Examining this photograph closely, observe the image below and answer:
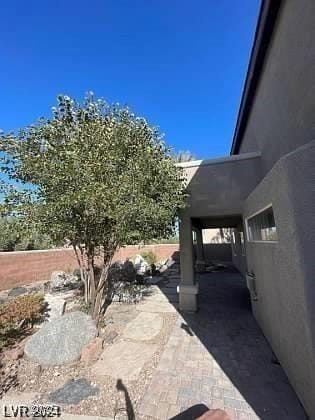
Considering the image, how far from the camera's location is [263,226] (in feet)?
17.8

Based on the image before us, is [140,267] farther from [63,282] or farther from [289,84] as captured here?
[289,84]

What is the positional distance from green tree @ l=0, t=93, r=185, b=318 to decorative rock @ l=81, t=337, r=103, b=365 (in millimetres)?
1730

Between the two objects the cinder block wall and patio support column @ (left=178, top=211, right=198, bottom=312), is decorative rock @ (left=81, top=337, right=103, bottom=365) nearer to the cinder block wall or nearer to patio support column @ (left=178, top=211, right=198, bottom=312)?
patio support column @ (left=178, top=211, right=198, bottom=312)

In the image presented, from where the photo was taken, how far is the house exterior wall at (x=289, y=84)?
13.5ft

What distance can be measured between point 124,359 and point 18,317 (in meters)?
3.12

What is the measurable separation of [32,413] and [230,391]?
310 centimetres

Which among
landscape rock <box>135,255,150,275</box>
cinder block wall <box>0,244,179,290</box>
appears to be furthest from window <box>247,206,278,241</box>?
→ landscape rock <box>135,255,150,275</box>

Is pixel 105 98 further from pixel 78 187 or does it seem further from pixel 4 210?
pixel 4 210

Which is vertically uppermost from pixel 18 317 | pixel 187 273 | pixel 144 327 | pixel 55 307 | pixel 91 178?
pixel 91 178

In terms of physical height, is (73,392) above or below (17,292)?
below

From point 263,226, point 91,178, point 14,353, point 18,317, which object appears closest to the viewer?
point 14,353

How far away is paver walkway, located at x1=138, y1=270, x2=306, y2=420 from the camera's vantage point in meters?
3.36

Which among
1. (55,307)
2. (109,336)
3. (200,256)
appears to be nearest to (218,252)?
(200,256)

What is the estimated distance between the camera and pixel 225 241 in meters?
23.2
